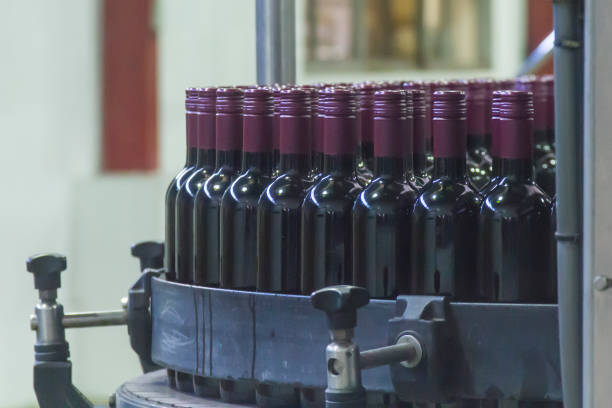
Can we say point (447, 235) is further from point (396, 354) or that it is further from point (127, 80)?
point (127, 80)

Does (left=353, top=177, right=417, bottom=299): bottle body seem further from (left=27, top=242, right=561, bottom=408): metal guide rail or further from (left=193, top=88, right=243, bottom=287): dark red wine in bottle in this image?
(left=193, top=88, right=243, bottom=287): dark red wine in bottle

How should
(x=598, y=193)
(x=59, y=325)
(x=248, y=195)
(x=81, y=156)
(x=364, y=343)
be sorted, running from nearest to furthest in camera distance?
(x=598, y=193) → (x=364, y=343) → (x=248, y=195) → (x=59, y=325) → (x=81, y=156)

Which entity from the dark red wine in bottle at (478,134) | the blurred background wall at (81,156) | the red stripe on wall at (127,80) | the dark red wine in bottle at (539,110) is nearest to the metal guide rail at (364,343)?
the dark red wine in bottle at (478,134)

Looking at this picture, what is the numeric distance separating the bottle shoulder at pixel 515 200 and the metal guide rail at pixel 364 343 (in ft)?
0.30

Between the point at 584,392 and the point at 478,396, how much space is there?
0.32 feet

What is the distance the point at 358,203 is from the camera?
965mm

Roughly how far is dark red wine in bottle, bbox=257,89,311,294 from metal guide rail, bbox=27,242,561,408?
0.03 metres

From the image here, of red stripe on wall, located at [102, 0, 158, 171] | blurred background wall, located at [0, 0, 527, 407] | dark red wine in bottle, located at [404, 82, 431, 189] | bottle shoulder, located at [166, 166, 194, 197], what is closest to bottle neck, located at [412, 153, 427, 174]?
dark red wine in bottle, located at [404, 82, 431, 189]

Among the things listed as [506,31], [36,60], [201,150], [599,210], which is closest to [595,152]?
[599,210]

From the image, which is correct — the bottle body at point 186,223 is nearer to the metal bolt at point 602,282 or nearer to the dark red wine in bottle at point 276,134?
the dark red wine in bottle at point 276,134

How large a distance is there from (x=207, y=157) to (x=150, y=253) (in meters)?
0.18

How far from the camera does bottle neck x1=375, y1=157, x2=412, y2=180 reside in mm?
977

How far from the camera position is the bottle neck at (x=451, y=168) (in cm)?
98

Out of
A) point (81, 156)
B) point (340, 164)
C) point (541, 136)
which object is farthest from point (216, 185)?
point (81, 156)
